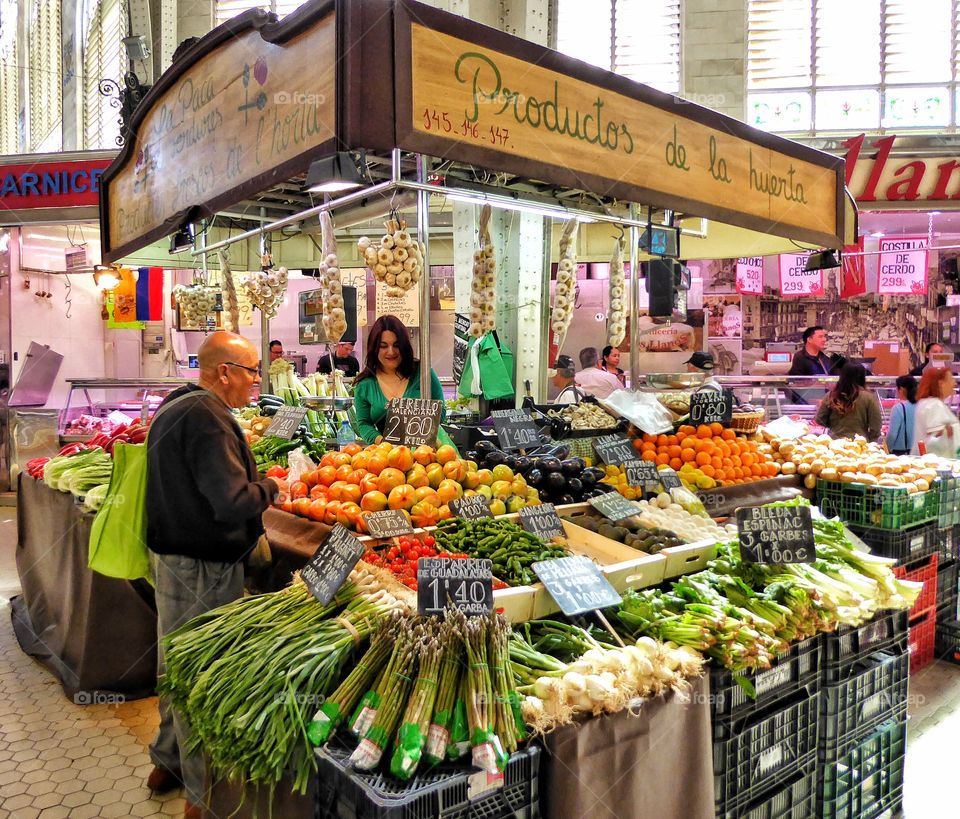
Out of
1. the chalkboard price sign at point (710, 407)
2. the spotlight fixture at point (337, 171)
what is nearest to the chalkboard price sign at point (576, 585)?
the spotlight fixture at point (337, 171)

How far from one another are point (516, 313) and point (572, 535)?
4.74 meters

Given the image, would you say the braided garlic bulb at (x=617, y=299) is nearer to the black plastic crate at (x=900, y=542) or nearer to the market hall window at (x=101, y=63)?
the black plastic crate at (x=900, y=542)

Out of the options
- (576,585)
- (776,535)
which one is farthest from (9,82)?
(776,535)

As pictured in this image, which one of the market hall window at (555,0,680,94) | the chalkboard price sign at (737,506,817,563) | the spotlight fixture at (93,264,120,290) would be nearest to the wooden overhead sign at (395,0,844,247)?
the chalkboard price sign at (737,506,817,563)

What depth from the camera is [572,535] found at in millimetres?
3387

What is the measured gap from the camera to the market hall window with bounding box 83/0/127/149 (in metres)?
11.2

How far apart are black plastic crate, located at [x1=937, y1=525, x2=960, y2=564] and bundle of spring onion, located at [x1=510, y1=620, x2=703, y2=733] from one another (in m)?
3.16

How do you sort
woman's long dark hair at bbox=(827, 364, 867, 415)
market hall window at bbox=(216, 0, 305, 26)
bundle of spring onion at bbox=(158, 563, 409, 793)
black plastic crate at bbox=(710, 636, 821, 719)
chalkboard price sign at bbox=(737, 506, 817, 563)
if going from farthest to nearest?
market hall window at bbox=(216, 0, 305, 26), woman's long dark hair at bbox=(827, 364, 867, 415), chalkboard price sign at bbox=(737, 506, 817, 563), black plastic crate at bbox=(710, 636, 821, 719), bundle of spring onion at bbox=(158, 563, 409, 793)

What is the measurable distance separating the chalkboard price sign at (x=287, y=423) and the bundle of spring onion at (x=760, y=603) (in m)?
2.94

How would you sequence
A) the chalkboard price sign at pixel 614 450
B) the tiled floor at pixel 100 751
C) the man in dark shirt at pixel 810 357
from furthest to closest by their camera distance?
1. the man in dark shirt at pixel 810 357
2. the chalkboard price sign at pixel 614 450
3. the tiled floor at pixel 100 751

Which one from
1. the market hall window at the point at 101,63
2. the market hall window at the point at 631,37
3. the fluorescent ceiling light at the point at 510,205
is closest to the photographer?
the fluorescent ceiling light at the point at 510,205

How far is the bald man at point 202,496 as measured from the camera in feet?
9.96

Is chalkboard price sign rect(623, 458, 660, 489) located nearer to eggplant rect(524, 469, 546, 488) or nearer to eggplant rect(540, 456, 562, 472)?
eggplant rect(540, 456, 562, 472)

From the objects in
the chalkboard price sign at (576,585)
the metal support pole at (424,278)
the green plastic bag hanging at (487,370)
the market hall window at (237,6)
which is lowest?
the chalkboard price sign at (576,585)
